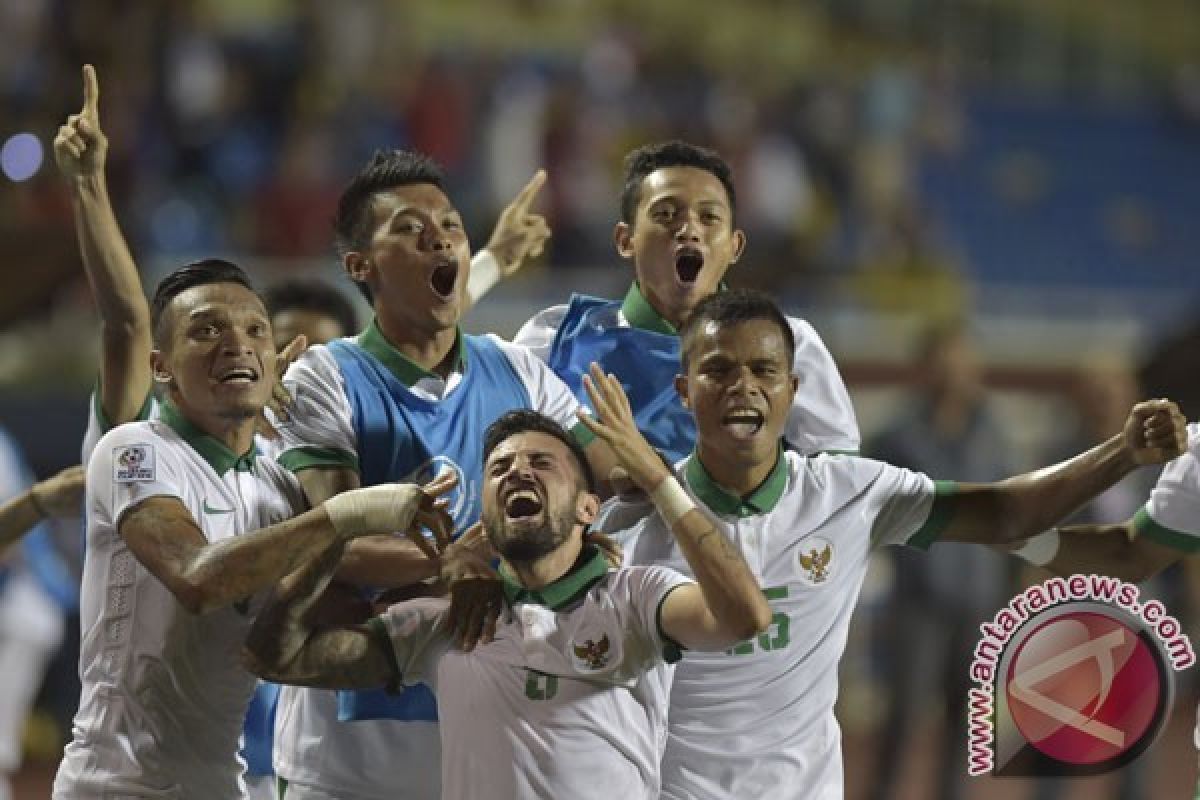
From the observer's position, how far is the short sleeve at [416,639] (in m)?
3.99

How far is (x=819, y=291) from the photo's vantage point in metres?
12.1

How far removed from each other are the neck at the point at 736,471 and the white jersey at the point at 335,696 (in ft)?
1.83

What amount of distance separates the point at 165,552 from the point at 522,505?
2.23ft

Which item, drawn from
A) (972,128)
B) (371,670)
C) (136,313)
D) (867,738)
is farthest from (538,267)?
(371,670)

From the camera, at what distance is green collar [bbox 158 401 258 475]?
415 cm

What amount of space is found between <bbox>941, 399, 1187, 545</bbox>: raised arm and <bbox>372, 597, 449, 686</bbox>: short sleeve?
42.4 inches

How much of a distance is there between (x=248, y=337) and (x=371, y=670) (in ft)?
2.32

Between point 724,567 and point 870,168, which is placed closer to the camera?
point 724,567

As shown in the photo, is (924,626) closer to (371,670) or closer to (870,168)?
(371,670)

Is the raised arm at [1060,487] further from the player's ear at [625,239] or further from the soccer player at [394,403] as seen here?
the player's ear at [625,239]

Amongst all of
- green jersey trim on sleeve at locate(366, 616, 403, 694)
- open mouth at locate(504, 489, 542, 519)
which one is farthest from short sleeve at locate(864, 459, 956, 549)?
green jersey trim on sleeve at locate(366, 616, 403, 694)

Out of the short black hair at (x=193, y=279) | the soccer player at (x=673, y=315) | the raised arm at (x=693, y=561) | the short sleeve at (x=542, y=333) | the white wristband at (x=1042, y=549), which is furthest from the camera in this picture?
the short sleeve at (x=542, y=333)

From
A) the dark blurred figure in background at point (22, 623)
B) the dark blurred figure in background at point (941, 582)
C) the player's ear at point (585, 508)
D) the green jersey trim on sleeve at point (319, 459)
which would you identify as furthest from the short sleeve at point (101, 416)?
the dark blurred figure in background at point (941, 582)

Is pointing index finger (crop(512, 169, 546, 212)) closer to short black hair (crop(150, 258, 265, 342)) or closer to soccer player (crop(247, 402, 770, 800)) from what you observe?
short black hair (crop(150, 258, 265, 342))
